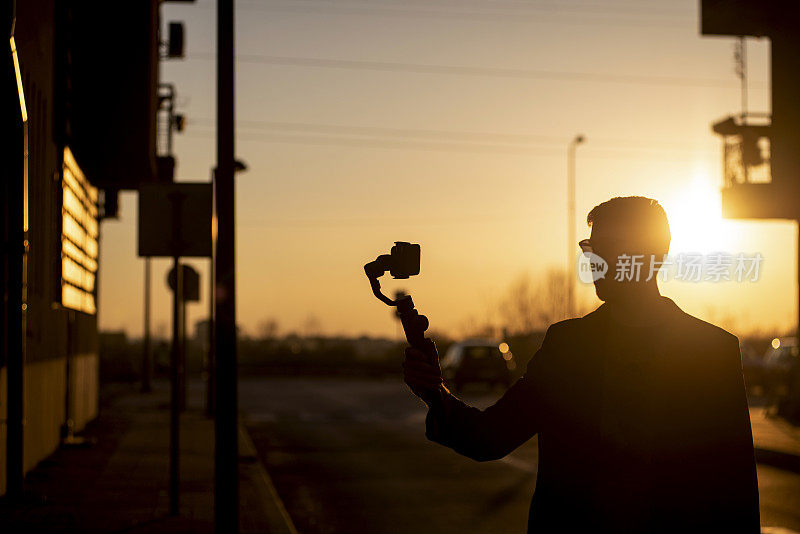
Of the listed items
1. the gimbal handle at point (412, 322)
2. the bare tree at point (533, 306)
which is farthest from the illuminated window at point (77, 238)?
the bare tree at point (533, 306)

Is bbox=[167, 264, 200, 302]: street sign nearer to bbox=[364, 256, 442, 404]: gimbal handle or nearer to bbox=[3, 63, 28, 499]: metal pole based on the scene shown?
bbox=[3, 63, 28, 499]: metal pole

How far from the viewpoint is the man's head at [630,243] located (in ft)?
9.48

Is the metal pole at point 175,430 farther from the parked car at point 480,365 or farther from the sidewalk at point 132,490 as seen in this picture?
the parked car at point 480,365

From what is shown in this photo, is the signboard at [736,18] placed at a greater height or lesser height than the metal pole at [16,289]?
greater

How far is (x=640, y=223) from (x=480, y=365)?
3544 cm

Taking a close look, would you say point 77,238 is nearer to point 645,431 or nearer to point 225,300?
point 225,300

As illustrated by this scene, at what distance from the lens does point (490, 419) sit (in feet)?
10.1

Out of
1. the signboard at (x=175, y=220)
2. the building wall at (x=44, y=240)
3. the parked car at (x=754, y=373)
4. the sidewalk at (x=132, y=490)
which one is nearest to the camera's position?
the sidewalk at (x=132, y=490)

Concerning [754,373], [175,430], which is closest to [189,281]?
[175,430]

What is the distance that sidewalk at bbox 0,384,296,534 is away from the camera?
9.61 metres

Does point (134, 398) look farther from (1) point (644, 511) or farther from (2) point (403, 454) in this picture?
(1) point (644, 511)

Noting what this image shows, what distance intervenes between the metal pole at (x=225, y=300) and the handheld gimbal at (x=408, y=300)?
17.3ft

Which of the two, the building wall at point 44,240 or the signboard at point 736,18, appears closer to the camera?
the building wall at point 44,240

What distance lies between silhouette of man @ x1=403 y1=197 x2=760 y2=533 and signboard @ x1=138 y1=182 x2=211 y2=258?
768 cm
